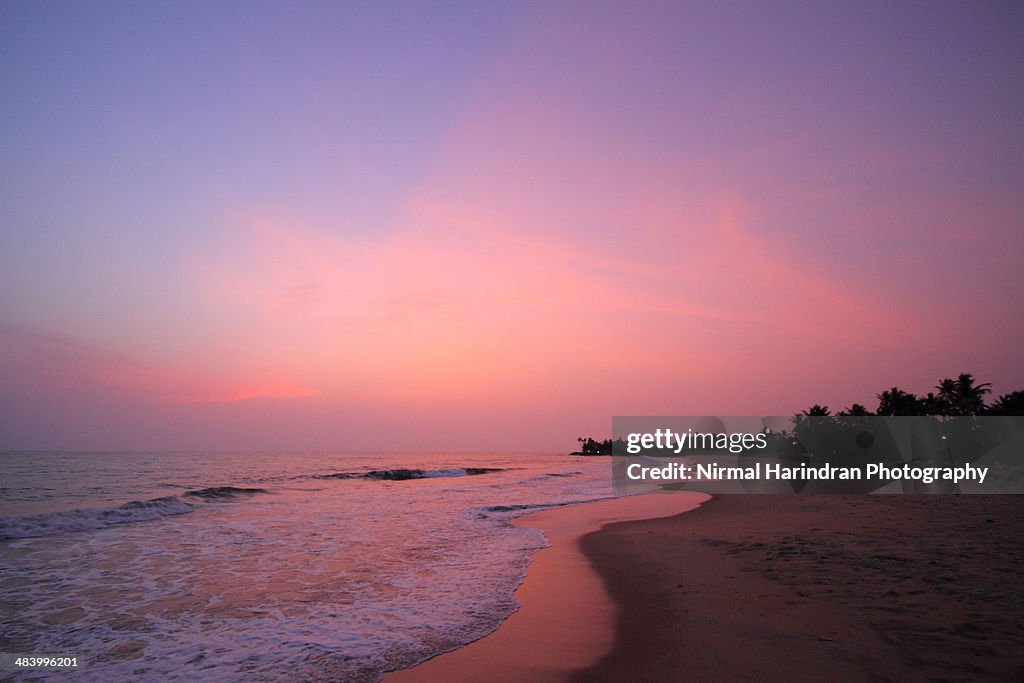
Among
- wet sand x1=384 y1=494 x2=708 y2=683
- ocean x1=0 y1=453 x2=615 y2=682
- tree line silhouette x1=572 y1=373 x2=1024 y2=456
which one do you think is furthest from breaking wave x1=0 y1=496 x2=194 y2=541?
tree line silhouette x1=572 y1=373 x2=1024 y2=456

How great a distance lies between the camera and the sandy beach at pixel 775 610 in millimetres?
6832

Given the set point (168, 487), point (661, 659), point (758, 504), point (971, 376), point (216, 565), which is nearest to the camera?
point (661, 659)

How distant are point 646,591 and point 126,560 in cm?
1348

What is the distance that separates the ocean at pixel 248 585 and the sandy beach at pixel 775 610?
4.36 ft

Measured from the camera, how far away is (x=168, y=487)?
36062 mm

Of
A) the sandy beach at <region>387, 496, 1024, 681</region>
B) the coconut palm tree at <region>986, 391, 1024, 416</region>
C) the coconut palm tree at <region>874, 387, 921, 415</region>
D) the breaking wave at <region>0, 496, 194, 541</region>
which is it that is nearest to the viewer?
the sandy beach at <region>387, 496, 1024, 681</region>

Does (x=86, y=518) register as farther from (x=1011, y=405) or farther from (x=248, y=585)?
(x=1011, y=405)

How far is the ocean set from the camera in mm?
8078

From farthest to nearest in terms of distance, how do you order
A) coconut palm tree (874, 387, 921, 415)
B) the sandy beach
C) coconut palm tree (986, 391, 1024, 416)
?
coconut palm tree (874, 387, 921, 415), coconut palm tree (986, 391, 1024, 416), the sandy beach

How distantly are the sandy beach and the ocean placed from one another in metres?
1.33

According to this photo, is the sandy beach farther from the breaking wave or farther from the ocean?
the breaking wave

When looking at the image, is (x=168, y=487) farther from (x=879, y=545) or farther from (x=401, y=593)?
(x=879, y=545)

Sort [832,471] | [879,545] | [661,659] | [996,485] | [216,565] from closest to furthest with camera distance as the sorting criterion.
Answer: [661,659] → [879,545] → [216,565] → [996,485] → [832,471]

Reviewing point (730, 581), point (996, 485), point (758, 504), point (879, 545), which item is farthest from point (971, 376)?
point (730, 581)
